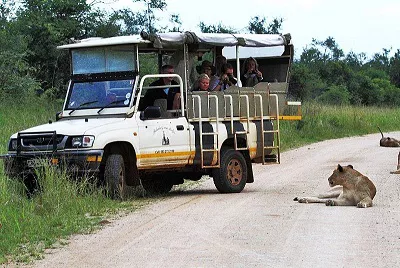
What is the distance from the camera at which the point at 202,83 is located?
15562 mm

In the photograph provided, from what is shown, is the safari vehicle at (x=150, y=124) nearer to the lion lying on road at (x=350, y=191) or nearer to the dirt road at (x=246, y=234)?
the dirt road at (x=246, y=234)

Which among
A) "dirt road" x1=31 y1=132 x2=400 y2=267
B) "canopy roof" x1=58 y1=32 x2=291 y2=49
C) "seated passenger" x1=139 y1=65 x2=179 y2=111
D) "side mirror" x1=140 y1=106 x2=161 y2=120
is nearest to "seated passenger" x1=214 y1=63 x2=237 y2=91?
"canopy roof" x1=58 y1=32 x2=291 y2=49

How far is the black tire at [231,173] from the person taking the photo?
15.4m

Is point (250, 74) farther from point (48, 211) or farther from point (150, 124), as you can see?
Result: point (48, 211)

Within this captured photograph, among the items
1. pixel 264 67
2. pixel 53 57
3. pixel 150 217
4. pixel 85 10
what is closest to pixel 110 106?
pixel 150 217

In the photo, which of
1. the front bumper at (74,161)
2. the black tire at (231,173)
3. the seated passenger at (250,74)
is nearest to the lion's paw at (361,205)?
the black tire at (231,173)

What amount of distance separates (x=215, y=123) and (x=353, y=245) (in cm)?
562

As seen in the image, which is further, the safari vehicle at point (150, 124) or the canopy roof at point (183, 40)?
the canopy roof at point (183, 40)

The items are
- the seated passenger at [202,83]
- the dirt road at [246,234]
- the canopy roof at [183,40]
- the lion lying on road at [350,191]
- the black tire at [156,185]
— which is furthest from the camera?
the black tire at [156,185]

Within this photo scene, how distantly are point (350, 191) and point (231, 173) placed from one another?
251 cm

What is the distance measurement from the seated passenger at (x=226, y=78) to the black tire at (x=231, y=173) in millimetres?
1113

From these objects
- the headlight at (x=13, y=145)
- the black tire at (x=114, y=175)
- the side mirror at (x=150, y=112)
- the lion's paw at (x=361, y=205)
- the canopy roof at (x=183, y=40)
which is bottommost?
the lion's paw at (x=361, y=205)

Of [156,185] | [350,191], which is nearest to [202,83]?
[156,185]

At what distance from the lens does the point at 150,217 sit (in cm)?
1230
